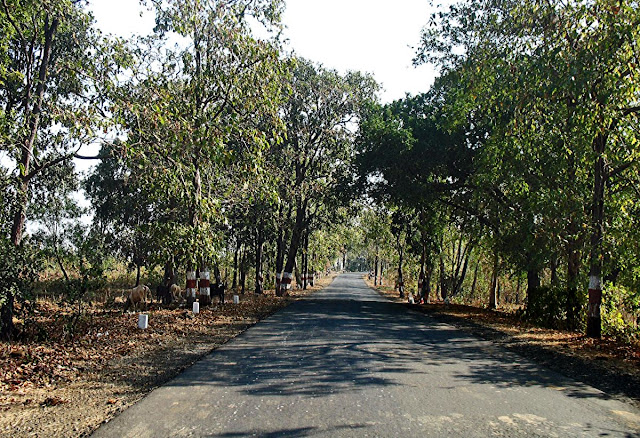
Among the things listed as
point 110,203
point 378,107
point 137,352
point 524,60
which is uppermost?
point 378,107

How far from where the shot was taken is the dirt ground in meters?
5.95

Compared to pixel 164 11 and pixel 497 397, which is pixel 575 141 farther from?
pixel 164 11

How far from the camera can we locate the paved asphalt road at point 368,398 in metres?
5.48

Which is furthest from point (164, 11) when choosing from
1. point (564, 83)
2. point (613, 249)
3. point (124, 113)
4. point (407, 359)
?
point (613, 249)

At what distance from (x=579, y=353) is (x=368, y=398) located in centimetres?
676

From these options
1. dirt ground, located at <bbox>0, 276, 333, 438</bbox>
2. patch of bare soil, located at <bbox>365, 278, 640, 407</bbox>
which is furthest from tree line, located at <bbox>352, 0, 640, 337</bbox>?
dirt ground, located at <bbox>0, 276, 333, 438</bbox>

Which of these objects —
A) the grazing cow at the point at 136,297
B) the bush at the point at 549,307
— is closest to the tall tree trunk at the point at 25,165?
the grazing cow at the point at 136,297

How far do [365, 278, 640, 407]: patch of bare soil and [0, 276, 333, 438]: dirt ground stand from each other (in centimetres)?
671

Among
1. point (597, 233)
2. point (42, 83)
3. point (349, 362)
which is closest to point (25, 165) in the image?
point (42, 83)

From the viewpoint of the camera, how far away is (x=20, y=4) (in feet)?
37.3

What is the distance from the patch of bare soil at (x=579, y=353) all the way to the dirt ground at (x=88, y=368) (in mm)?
6714

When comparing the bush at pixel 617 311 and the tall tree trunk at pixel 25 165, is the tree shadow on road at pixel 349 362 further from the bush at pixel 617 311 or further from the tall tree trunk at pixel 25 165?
the tall tree trunk at pixel 25 165

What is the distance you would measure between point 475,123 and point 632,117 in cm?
958

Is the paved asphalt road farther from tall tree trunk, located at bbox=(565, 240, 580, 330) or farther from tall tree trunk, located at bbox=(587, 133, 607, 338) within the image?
tall tree trunk, located at bbox=(565, 240, 580, 330)
